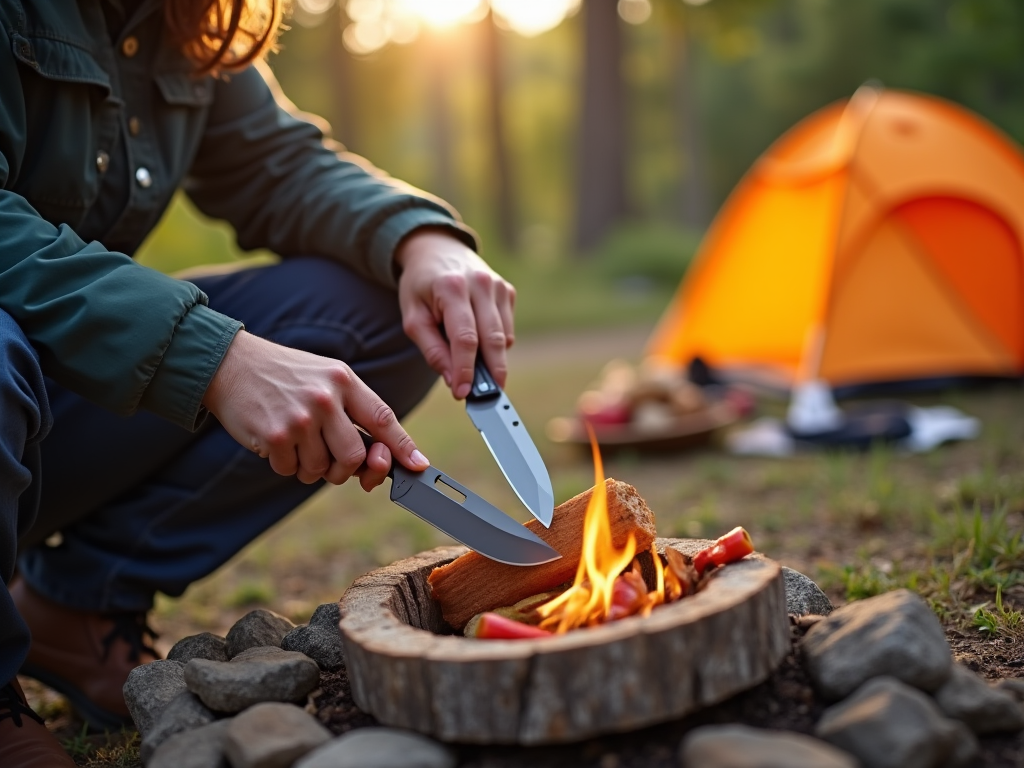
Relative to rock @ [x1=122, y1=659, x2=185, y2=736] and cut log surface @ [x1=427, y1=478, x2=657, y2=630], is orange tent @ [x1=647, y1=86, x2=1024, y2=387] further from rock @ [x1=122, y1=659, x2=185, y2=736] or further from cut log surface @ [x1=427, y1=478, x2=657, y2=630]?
rock @ [x1=122, y1=659, x2=185, y2=736]

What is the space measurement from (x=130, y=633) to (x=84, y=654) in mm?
108

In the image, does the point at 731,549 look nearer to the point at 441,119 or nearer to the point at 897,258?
the point at 897,258

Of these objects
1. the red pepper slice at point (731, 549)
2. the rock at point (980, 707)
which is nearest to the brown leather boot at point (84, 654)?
the red pepper slice at point (731, 549)

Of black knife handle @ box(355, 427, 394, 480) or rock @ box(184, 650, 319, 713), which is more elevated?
black knife handle @ box(355, 427, 394, 480)

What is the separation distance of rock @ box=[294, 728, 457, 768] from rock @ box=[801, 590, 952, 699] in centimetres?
59

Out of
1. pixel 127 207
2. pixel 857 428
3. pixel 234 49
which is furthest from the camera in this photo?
pixel 857 428

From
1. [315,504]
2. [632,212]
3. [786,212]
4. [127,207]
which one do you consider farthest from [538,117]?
[127,207]

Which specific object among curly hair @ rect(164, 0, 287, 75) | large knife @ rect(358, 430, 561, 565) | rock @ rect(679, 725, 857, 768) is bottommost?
rock @ rect(679, 725, 857, 768)

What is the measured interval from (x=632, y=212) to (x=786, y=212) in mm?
11571

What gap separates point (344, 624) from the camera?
1.68 metres

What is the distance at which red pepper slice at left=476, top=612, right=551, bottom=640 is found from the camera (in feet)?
5.37

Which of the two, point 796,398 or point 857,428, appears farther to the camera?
point 796,398

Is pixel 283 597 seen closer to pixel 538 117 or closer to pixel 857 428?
pixel 857 428

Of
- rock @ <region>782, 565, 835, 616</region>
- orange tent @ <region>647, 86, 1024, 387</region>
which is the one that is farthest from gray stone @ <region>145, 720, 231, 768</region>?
orange tent @ <region>647, 86, 1024, 387</region>
